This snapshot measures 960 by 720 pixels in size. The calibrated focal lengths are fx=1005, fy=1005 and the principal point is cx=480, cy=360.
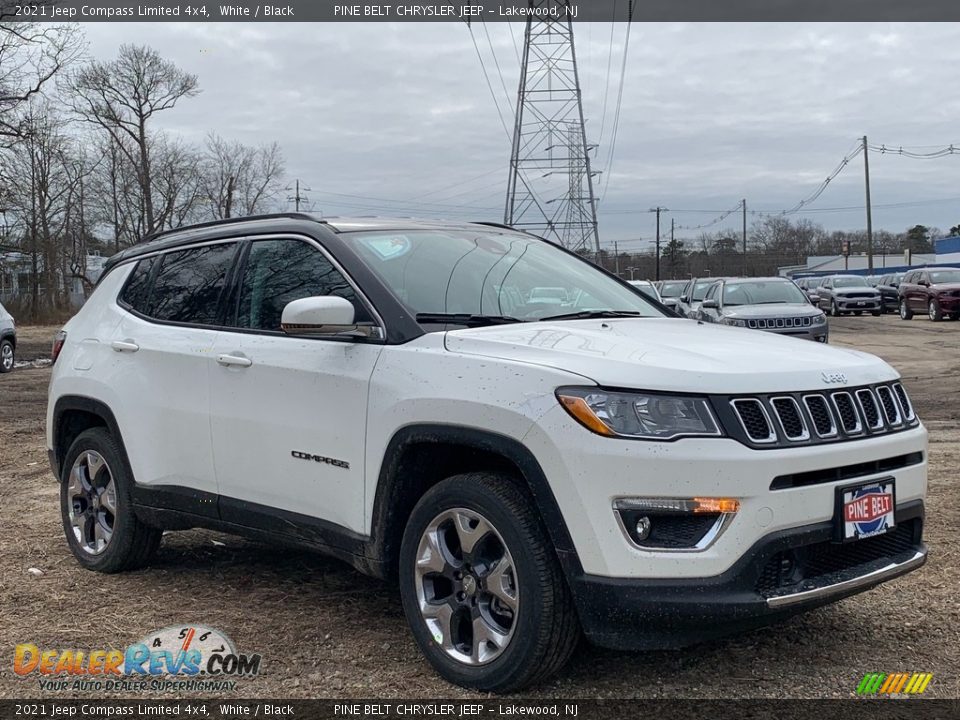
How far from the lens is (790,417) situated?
340 centimetres

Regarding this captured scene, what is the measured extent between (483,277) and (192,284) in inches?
63.3

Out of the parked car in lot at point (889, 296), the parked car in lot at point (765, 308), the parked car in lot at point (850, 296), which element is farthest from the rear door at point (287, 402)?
the parked car in lot at point (889, 296)

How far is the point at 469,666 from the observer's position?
145 inches

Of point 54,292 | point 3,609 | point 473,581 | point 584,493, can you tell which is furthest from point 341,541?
point 54,292

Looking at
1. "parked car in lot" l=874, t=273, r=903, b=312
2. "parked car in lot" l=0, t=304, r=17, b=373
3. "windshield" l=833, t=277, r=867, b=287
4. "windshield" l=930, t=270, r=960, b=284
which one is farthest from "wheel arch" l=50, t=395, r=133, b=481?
"parked car in lot" l=874, t=273, r=903, b=312

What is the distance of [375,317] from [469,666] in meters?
1.43

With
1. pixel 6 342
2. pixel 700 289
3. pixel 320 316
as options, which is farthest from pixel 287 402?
pixel 700 289

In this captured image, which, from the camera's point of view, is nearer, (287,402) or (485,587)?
(485,587)

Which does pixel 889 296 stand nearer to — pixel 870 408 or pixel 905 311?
pixel 905 311

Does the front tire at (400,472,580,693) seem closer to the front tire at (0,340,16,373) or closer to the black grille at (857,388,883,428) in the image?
the black grille at (857,388,883,428)

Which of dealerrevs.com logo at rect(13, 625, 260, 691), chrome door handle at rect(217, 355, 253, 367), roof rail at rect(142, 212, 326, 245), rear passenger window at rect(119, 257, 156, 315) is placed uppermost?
roof rail at rect(142, 212, 326, 245)

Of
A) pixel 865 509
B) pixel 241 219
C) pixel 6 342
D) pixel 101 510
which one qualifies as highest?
pixel 241 219

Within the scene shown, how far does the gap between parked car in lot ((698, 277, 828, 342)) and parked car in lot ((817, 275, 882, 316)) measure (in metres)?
19.8

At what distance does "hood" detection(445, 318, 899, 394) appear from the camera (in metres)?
3.36
